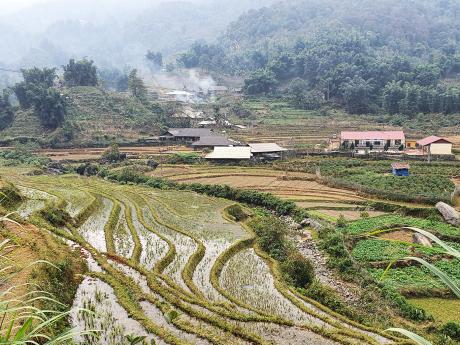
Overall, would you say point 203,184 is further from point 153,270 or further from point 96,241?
point 153,270

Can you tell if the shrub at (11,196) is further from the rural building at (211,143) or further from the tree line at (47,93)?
the tree line at (47,93)

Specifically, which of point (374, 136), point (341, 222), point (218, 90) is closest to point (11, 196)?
point (341, 222)

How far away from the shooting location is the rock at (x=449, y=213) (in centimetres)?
2612

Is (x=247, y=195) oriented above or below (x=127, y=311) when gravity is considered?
below

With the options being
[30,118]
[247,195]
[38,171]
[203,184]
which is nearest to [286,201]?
[247,195]

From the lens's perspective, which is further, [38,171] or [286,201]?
[38,171]

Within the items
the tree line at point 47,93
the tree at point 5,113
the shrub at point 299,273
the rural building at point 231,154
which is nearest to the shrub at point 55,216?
the shrub at point 299,273

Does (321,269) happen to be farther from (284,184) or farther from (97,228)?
(284,184)

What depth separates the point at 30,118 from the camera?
65.2m

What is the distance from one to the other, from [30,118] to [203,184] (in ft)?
129

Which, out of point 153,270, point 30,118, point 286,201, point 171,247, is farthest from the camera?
point 30,118

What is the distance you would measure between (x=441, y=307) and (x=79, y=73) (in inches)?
2955

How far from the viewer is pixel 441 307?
55.2ft

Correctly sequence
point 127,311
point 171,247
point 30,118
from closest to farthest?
point 127,311, point 171,247, point 30,118
